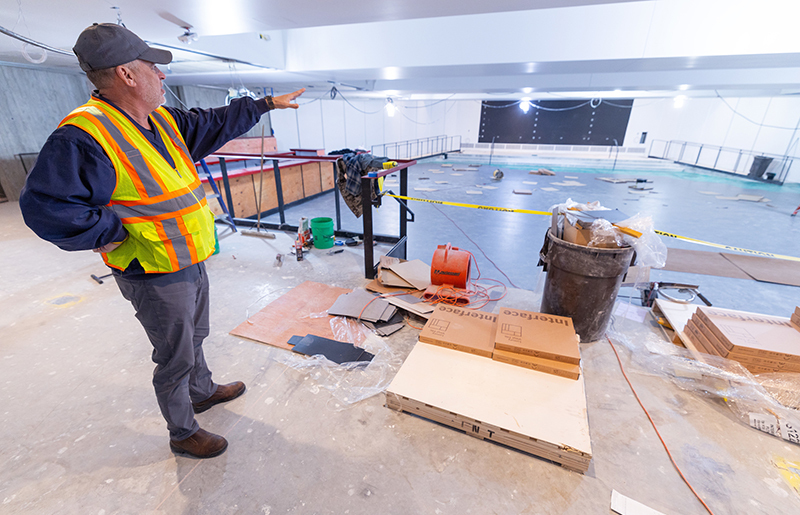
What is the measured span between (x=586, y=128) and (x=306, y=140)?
13846 millimetres

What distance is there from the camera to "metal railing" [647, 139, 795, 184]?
10.3 m

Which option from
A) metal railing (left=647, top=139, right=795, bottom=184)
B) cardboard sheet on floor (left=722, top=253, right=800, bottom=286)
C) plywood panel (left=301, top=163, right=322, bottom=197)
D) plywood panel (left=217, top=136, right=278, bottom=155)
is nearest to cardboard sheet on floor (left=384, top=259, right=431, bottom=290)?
cardboard sheet on floor (left=722, top=253, right=800, bottom=286)

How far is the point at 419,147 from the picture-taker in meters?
15.5

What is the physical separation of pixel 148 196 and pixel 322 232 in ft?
9.43

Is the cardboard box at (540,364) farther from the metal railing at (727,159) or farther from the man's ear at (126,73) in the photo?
the metal railing at (727,159)

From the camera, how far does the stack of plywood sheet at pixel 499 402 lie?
154cm

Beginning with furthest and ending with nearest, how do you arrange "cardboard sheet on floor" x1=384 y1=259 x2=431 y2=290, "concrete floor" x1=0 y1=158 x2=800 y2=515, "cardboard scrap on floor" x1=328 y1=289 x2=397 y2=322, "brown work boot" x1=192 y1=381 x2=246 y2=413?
"cardboard sheet on floor" x1=384 y1=259 x2=431 y2=290
"cardboard scrap on floor" x1=328 y1=289 x2=397 y2=322
"brown work boot" x1=192 y1=381 x2=246 y2=413
"concrete floor" x1=0 y1=158 x2=800 y2=515

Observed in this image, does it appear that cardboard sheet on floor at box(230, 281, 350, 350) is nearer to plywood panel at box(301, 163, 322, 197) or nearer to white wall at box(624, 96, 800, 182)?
plywood panel at box(301, 163, 322, 197)

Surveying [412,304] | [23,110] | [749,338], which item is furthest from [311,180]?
[749,338]

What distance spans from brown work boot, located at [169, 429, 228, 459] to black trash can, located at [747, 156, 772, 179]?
15873 mm

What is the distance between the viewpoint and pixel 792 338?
2.00 metres

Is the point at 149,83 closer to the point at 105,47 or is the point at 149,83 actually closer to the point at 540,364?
the point at 105,47

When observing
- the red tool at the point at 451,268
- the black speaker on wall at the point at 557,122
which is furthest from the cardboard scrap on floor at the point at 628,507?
the black speaker on wall at the point at 557,122

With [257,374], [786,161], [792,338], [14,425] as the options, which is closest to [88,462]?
[14,425]
